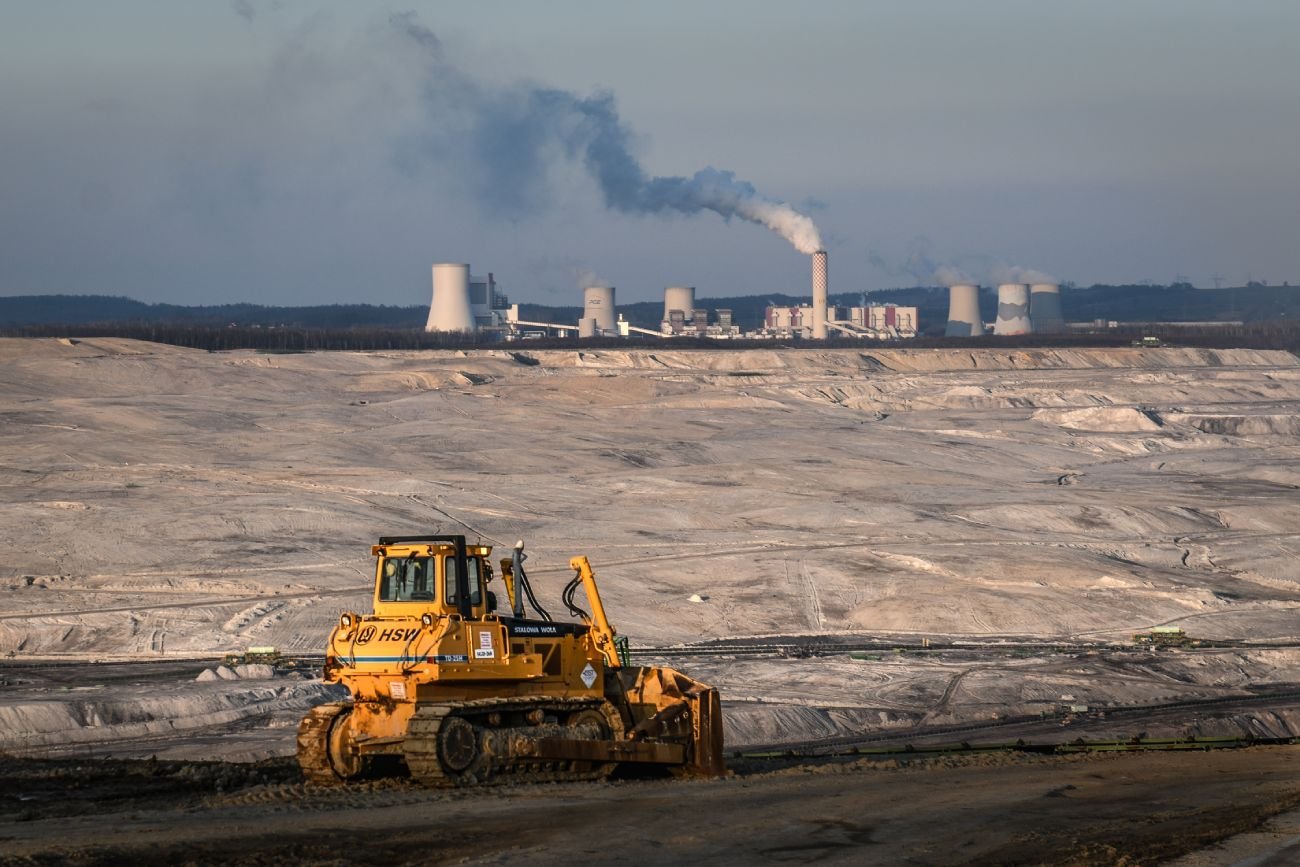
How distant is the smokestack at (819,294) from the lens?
446 ft

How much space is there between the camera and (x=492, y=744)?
1634 cm

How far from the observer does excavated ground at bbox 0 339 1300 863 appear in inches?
1145

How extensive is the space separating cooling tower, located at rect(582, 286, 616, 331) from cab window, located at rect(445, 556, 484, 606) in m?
154

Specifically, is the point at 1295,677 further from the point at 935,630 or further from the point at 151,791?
the point at 151,791

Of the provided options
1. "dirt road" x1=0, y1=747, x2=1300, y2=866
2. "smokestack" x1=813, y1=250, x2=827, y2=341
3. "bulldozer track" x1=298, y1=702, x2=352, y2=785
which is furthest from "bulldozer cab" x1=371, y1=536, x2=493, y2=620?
"smokestack" x1=813, y1=250, x2=827, y2=341

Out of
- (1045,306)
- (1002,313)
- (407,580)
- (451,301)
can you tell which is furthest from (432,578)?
(1045,306)

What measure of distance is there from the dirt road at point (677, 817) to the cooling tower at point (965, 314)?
151099 mm

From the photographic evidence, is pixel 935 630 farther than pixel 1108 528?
No

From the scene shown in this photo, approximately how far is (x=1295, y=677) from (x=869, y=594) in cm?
1058

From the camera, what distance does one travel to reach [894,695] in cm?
2947

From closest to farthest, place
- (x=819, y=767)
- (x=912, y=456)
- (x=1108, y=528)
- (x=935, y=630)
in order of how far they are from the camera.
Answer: (x=819, y=767) < (x=935, y=630) < (x=1108, y=528) < (x=912, y=456)

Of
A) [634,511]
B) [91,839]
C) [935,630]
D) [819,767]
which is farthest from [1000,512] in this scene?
[91,839]

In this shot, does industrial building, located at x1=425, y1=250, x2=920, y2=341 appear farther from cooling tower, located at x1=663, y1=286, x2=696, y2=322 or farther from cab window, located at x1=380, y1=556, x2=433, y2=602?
cab window, located at x1=380, y1=556, x2=433, y2=602

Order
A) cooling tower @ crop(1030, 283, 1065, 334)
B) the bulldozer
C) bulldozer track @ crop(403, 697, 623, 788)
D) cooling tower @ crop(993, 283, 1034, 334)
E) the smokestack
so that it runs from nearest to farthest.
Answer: bulldozer track @ crop(403, 697, 623, 788), the bulldozer, the smokestack, cooling tower @ crop(993, 283, 1034, 334), cooling tower @ crop(1030, 283, 1065, 334)
